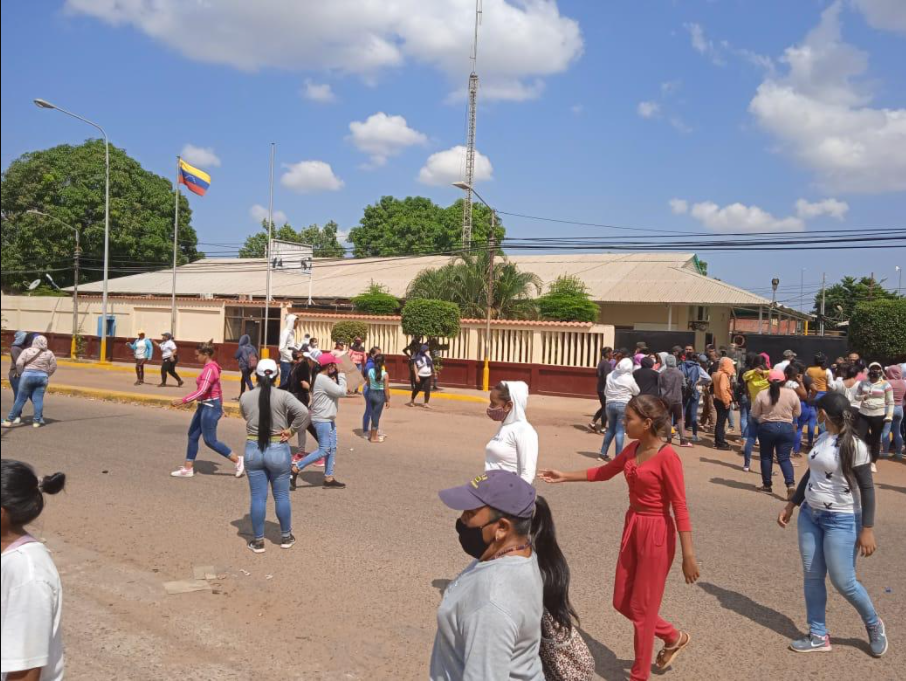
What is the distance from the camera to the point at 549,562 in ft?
8.34

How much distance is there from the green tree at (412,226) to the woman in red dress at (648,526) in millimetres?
48517

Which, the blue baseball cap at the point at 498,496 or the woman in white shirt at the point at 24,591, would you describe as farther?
the blue baseball cap at the point at 498,496

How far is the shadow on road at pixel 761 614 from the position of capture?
15.2 ft

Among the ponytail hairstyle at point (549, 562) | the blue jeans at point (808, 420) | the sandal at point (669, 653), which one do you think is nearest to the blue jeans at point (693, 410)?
the blue jeans at point (808, 420)

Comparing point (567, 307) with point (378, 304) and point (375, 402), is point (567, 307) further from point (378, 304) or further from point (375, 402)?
point (375, 402)

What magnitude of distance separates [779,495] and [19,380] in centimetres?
1190

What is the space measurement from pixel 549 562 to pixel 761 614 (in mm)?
3293

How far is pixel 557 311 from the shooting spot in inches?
907

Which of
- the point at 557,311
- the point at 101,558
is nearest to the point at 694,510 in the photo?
the point at 101,558

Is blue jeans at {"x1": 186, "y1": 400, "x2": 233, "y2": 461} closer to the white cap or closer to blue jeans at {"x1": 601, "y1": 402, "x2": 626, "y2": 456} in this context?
the white cap

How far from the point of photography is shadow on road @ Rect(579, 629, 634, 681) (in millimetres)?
4140

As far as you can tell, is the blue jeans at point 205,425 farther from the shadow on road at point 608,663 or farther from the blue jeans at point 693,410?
the blue jeans at point 693,410

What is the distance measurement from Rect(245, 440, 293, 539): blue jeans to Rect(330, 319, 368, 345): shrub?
58.3 feet

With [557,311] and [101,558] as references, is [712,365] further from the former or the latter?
[101,558]
